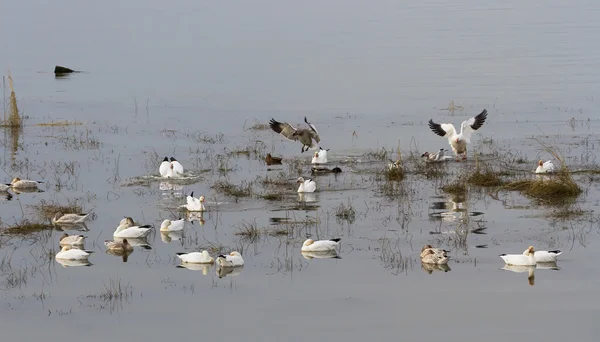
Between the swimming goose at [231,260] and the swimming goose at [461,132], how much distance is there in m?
7.86

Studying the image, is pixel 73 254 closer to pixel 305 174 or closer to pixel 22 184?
pixel 22 184

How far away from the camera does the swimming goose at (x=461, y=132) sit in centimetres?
2009

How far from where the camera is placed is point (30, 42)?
44625 mm

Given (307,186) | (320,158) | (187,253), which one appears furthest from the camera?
(320,158)

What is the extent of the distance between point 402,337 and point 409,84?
20.5 metres

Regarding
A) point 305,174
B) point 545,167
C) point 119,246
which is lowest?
point 119,246

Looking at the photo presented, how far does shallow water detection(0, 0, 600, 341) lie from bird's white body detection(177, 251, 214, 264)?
22 cm

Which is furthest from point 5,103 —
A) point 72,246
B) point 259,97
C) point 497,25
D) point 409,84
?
point 497,25

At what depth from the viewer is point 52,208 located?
53.2 feet

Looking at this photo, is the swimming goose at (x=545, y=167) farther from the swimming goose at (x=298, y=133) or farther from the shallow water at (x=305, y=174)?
the swimming goose at (x=298, y=133)

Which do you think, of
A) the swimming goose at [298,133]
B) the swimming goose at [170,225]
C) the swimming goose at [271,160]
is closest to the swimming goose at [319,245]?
the swimming goose at [170,225]

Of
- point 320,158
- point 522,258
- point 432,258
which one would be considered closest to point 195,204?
point 320,158

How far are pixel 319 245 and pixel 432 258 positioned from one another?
1.54 m

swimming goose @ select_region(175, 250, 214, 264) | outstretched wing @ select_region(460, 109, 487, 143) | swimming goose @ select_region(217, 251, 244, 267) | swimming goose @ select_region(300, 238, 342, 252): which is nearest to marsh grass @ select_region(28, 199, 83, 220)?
swimming goose @ select_region(175, 250, 214, 264)
